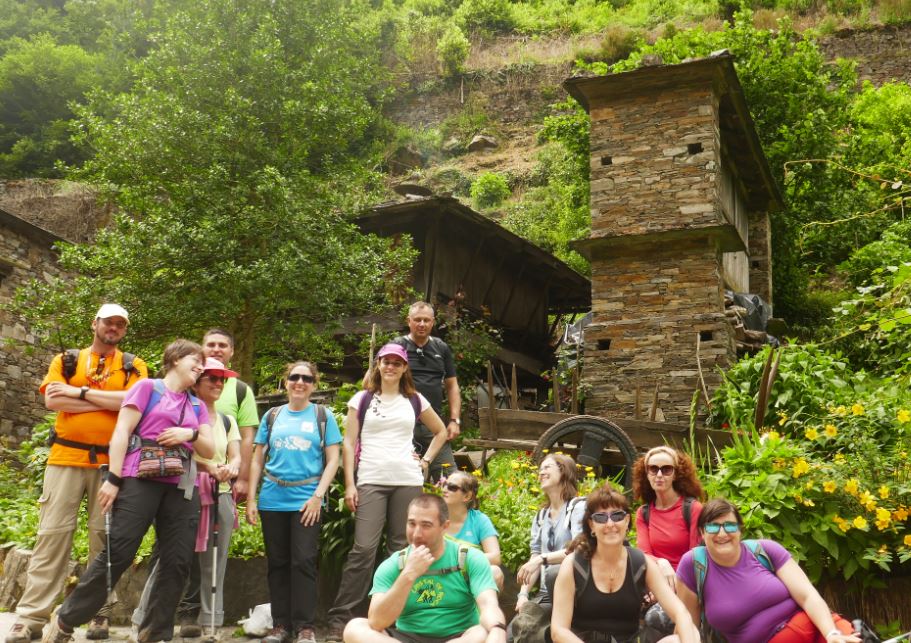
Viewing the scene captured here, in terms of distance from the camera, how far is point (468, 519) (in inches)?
217

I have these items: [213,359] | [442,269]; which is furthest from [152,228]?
[213,359]

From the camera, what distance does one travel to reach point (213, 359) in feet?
18.1

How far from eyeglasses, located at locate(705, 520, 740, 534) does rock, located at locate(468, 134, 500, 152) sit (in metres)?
36.4

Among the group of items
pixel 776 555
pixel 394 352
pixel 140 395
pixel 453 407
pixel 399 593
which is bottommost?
pixel 399 593

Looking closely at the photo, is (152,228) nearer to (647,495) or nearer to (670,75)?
(670,75)

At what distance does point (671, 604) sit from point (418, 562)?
1.31 m

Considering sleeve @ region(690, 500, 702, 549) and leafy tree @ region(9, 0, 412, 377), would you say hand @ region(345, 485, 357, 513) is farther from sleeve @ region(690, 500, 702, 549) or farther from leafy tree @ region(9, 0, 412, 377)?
leafy tree @ region(9, 0, 412, 377)

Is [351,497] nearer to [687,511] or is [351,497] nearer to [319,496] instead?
[319,496]

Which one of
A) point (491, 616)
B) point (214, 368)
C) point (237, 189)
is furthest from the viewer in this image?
point (237, 189)

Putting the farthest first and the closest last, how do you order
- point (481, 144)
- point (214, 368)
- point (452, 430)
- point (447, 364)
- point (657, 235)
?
point (481, 144) < point (657, 235) < point (447, 364) < point (452, 430) < point (214, 368)

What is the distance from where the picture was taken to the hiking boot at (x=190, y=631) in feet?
18.3

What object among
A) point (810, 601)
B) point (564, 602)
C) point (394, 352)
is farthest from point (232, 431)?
→ point (810, 601)

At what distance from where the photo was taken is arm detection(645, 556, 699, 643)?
13.6 ft

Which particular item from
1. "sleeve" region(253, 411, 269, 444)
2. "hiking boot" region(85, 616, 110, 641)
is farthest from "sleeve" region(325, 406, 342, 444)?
"hiking boot" region(85, 616, 110, 641)
